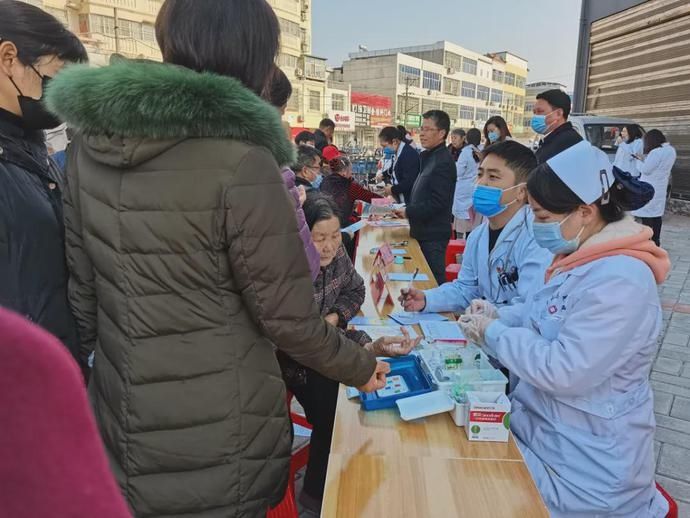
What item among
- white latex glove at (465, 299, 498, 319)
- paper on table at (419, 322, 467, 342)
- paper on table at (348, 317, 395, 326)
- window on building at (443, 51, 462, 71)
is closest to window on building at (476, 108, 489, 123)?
window on building at (443, 51, 462, 71)

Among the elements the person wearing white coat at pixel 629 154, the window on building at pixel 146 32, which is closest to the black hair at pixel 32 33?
the person wearing white coat at pixel 629 154

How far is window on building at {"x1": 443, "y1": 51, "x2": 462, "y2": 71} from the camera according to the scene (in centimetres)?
5778

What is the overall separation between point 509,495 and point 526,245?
127cm

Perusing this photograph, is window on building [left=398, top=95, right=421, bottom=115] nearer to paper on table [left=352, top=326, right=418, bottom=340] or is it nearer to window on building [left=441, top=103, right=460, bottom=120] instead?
window on building [left=441, top=103, right=460, bottom=120]

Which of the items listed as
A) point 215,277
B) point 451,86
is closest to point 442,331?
point 215,277

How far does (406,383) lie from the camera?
69.0 inches

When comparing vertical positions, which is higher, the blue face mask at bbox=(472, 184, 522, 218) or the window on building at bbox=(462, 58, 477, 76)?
the window on building at bbox=(462, 58, 477, 76)

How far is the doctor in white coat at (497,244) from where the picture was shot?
2328 millimetres

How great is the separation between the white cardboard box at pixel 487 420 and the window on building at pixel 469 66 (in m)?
65.7

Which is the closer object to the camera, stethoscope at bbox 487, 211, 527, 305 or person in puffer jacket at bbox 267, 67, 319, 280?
person in puffer jacket at bbox 267, 67, 319, 280

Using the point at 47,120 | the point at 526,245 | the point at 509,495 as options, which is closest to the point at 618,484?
the point at 509,495

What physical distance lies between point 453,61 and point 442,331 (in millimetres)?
63600

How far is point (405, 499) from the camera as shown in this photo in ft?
4.11

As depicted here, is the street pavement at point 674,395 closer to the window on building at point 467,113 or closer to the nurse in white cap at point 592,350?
the nurse in white cap at point 592,350
